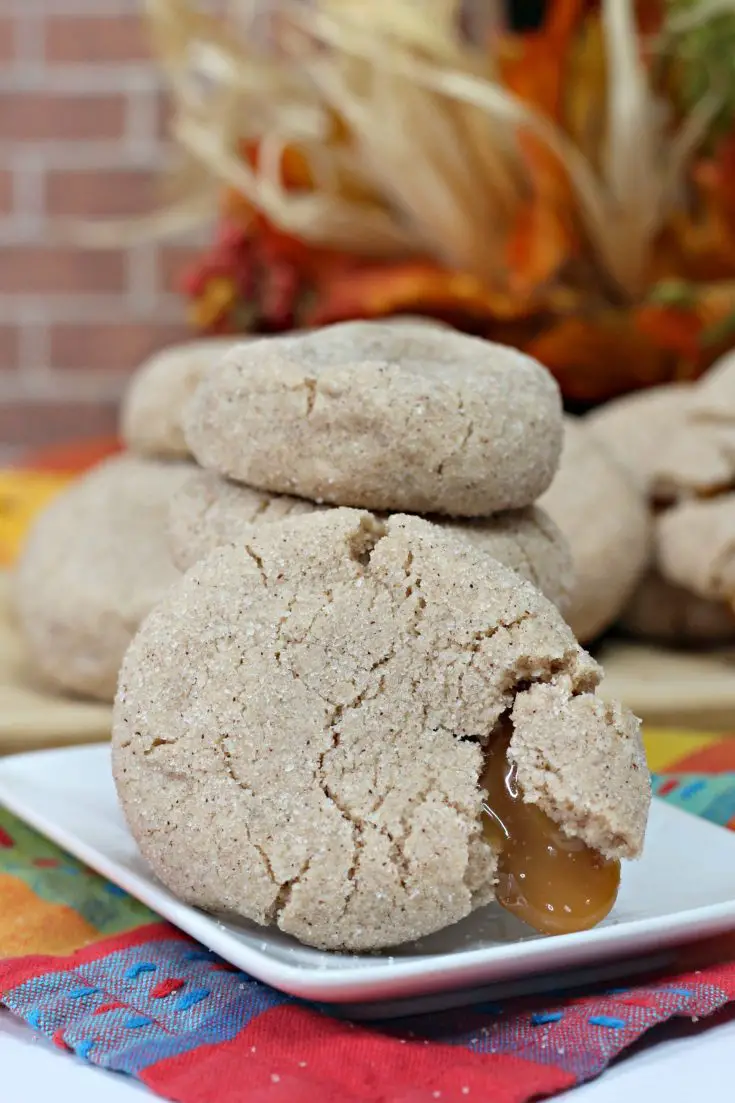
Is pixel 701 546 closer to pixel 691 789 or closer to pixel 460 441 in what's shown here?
pixel 691 789

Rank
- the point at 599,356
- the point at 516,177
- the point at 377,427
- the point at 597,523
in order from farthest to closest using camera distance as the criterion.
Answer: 1. the point at 516,177
2. the point at 599,356
3. the point at 597,523
4. the point at 377,427

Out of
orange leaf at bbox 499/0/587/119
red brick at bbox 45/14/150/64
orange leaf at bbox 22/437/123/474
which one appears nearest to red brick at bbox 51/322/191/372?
orange leaf at bbox 22/437/123/474

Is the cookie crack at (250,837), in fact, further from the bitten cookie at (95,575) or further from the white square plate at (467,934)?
the bitten cookie at (95,575)

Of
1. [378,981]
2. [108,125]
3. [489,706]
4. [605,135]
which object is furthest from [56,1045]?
[108,125]

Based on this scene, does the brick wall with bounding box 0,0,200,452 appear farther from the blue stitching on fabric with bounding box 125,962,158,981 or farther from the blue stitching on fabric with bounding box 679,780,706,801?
the blue stitching on fabric with bounding box 125,962,158,981

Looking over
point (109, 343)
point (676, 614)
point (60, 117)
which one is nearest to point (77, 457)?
point (109, 343)

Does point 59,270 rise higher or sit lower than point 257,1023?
lower

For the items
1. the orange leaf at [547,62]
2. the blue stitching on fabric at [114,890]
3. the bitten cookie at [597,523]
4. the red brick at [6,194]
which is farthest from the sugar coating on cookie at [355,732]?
the red brick at [6,194]
